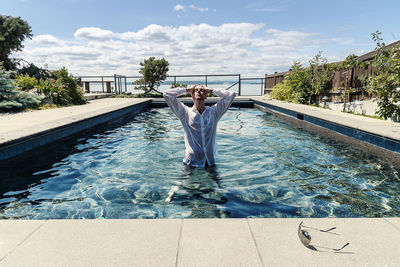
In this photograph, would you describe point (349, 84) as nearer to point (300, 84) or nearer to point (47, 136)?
point (300, 84)

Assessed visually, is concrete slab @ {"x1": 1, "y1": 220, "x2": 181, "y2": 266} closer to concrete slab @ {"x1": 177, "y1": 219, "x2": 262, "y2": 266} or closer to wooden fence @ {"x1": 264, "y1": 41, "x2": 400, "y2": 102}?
concrete slab @ {"x1": 177, "y1": 219, "x2": 262, "y2": 266}

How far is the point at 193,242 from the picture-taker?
1734mm

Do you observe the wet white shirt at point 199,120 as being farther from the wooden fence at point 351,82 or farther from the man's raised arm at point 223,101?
the wooden fence at point 351,82

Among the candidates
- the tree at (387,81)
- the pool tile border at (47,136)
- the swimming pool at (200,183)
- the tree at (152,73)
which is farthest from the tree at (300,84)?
the tree at (152,73)

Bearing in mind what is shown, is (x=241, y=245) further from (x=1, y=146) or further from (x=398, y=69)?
(x=398, y=69)

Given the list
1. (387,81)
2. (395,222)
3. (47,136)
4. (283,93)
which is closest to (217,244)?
(395,222)

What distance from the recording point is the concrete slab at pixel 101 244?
1564mm

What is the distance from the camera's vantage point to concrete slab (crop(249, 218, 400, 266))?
155cm

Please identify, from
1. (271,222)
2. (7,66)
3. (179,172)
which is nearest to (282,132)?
(179,172)

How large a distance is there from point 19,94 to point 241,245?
10155mm

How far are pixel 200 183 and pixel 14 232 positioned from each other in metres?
2.12

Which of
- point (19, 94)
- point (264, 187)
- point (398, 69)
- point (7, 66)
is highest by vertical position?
point (7, 66)

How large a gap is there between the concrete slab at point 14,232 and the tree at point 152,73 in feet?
54.8

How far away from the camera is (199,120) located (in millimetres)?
3293
